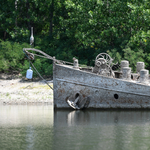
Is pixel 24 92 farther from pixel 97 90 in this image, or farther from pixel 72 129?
pixel 72 129

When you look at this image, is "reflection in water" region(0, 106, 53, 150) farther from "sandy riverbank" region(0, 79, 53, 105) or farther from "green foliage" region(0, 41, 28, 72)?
"green foliage" region(0, 41, 28, 72)

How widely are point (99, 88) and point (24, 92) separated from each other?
270 inches

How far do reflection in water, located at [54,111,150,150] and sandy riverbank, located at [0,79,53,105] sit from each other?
3872 mm

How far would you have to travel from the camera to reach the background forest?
2806cm

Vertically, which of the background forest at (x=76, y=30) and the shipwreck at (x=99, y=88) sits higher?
the background forest at (x=76, y=30)

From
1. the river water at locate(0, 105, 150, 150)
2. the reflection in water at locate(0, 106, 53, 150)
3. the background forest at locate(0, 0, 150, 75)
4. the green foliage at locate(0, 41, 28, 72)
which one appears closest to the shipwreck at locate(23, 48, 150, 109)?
the river water at locate(0, 105, 150, 150)

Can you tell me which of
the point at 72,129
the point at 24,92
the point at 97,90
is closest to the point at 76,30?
the point at 24,92

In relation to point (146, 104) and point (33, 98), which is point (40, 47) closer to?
point (33, 98)

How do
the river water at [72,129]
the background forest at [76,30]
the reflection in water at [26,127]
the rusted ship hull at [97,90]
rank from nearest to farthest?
the river water at [72,129] → the reflection in water at [26,127] → the rusted ship hull at [97,90] → the background forest at [76,30]

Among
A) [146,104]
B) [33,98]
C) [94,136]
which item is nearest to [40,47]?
[33,98]

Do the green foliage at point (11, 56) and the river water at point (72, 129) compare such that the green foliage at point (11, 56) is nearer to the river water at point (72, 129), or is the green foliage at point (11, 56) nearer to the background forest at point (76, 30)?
the background forest at point (76, 30)

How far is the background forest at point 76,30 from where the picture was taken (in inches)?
1105

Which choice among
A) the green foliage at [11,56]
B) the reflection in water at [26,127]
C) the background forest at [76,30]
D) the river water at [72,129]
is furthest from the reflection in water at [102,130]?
the green foliage at [11,56]

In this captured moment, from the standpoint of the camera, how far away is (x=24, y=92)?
25.5 meters
